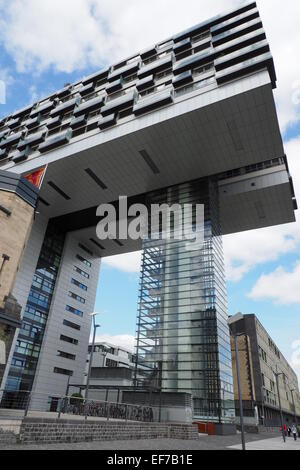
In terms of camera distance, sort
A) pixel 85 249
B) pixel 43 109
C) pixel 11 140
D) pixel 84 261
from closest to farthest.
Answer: pixel 11 140 → pixel 43 109 → pixel 84 261 → pixel 85 249

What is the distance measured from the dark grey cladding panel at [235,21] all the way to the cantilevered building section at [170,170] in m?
0.13

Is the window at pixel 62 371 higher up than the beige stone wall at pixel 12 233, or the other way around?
the beige stone wall at pixel 12 233

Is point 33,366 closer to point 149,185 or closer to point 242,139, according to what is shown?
point 149,185

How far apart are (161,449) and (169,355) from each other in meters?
14.7

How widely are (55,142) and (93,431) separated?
30.4 metres

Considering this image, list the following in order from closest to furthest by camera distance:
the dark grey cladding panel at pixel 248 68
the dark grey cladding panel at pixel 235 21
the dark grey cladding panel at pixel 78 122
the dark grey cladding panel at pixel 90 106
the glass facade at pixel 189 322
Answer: the glass facade at pixel 189 322 → the dark grey cladding panel at pixel 248 68 → the dark grey cladding panel at pixel 235 21 → the dark grey cladding panel at pixel 78 122 → the dark grey cladding panel at pixel 90 106

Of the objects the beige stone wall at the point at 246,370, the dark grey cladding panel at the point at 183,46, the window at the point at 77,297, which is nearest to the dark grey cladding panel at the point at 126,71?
the dark grey cladding panel at the point at 183,46

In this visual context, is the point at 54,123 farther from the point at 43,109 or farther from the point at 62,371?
the point at 62,371

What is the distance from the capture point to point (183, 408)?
23.9 m

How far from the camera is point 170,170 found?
35812 millimetres

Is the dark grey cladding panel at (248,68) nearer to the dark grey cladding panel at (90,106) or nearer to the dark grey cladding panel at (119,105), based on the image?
the dark grey cladding panel at (119,105)

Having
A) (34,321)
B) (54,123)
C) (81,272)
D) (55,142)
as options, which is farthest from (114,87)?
(34,321)

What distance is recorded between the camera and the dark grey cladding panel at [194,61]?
32844 mm
